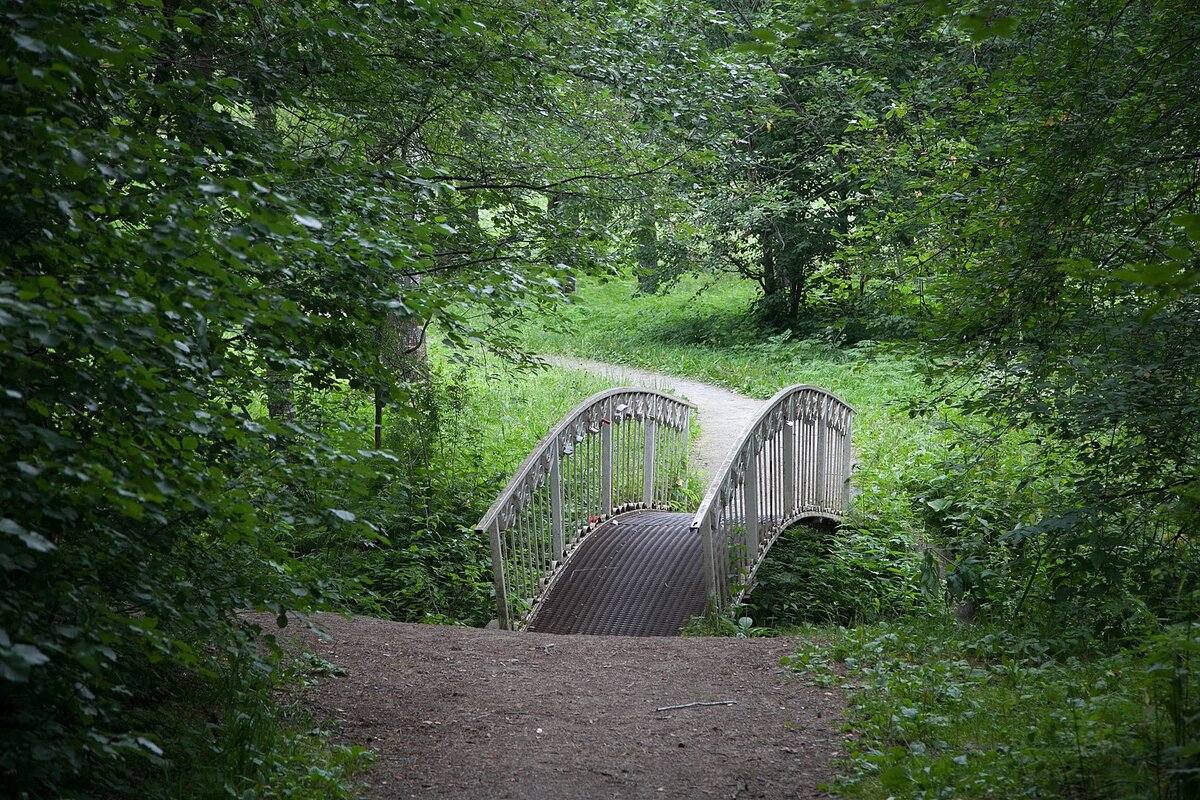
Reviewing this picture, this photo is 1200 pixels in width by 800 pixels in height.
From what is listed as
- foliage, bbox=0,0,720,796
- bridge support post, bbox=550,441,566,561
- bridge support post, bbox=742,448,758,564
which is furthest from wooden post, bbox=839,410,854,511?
foliage, bbox=0,0,720,796

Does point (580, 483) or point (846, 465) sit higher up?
point (580, 483)

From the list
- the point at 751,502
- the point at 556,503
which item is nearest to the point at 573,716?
the point at 556,503

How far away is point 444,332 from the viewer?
6.14 m

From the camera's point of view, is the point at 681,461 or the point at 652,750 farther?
the point at 681,461

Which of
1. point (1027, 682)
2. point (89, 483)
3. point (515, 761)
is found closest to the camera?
point (89, 483)

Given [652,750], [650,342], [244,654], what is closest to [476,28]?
[244,654]

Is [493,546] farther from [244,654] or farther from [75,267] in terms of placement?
[75,267]

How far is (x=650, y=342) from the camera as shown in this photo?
79.7 ft

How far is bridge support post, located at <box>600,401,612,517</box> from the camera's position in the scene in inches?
398

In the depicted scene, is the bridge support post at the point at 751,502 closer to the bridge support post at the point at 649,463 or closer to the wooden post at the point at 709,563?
the wooden post at the point at 709,563

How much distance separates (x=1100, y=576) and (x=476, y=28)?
193 inches

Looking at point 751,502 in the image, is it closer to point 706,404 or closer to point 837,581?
point 837,581

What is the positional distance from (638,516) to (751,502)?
7.56ft

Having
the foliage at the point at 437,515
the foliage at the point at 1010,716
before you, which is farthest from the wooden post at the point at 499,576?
the foliage at the point at 1010,716
